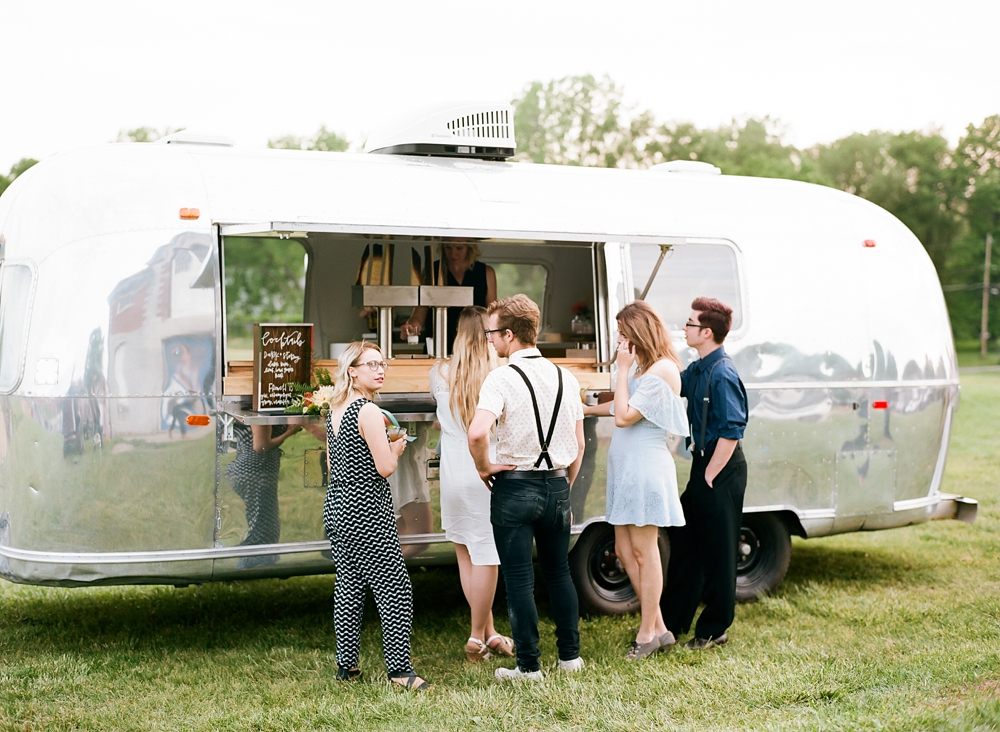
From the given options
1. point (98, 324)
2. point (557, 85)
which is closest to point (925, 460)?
point (98, 324)

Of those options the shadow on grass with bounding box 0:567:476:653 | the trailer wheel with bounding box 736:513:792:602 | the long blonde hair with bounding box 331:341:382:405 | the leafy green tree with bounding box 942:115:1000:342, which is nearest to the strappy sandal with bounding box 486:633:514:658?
the shadow on grass with bounding box 0:567:476:653

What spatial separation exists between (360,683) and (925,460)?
4.12 metres

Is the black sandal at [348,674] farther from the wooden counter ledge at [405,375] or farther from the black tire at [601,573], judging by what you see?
the black tire at [601,573]

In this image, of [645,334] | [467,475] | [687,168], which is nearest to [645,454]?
[645,334]

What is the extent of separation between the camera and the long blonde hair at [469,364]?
17.0ft

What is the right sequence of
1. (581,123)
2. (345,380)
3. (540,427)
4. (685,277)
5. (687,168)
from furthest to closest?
1. (581,123)
2. (687,168)
3. (685,277)
4. (345,380)
5. (540,427)

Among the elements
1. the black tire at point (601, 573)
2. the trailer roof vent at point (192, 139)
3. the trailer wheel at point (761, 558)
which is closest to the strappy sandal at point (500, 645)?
the black tire at point (601, 573)

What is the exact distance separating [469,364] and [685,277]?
1.85 metres

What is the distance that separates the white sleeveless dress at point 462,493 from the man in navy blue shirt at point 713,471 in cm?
112

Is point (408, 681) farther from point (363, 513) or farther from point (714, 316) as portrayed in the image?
point (714, 316)

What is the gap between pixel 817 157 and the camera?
56.2 m

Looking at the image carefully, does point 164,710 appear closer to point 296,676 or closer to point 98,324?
point 296,676

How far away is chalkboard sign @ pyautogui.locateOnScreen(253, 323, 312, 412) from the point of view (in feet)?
17.5

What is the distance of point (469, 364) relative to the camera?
17.1ft
